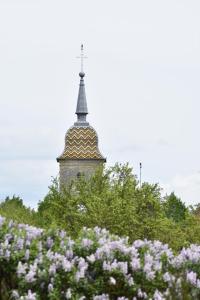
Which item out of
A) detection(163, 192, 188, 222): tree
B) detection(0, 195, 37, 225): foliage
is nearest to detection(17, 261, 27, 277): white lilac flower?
detection(0, 195, 37, 225): foliage

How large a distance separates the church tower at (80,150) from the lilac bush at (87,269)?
81.3m

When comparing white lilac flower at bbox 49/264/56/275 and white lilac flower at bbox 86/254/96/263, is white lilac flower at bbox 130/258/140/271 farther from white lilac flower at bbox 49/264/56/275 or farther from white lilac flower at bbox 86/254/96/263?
white lilac flower at bbox 49/264/56/275

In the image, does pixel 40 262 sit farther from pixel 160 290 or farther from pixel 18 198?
pixel 18 198

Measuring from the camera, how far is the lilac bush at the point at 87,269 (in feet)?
33.4

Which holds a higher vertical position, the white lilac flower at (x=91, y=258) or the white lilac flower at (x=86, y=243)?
the white lilac flower at (x=86, y=243)

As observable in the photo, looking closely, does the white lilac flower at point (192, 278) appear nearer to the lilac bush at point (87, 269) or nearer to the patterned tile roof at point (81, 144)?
the lilac bush at point (87, 269)

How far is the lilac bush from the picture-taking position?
33.4ft

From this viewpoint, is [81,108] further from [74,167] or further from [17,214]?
[17,214]

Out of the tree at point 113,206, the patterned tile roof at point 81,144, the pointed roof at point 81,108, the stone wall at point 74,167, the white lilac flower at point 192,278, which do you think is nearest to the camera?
the white lilac flower at point 192,278

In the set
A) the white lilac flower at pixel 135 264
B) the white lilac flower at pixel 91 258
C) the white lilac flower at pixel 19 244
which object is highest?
the white lilac flower at pixel 19 244

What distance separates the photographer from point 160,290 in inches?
419

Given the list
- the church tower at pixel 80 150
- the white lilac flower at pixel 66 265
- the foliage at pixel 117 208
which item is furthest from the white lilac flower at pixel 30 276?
the church tower at pixel 80 150

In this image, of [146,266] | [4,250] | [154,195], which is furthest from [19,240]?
[154,195]

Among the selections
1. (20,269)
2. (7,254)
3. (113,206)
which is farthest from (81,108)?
(20,269)
